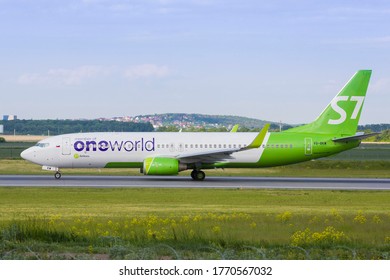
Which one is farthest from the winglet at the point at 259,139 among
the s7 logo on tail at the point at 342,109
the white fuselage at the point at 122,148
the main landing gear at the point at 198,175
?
the s7 logo on tail at the point at 342,109

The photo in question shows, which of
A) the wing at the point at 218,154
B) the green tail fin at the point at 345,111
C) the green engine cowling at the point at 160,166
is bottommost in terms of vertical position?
the green engine cowling at the point at 160,166

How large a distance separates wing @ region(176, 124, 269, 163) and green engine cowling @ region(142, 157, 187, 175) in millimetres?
1284

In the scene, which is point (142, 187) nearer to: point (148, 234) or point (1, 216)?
point (1, 216)

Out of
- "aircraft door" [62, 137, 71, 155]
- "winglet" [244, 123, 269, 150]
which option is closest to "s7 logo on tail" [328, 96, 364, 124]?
"winglet" [244, 123, 269, 150]

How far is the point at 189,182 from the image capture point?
49.2 metres

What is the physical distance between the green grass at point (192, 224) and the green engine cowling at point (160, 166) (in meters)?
6.08

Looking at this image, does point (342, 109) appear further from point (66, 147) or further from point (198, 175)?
point (66, 147)

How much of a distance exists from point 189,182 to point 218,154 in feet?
9.21

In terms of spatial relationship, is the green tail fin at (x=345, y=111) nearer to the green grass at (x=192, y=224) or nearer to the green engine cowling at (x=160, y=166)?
the green engine cowling at (x=160, y=166)

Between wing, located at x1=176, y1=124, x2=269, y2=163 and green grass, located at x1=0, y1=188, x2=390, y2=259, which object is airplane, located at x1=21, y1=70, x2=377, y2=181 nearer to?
wing, located at x1=176, y1=124, x2=269, y2=163

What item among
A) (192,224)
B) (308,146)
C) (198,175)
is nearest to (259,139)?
(308,146)

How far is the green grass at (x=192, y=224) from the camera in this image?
18828 millimetres

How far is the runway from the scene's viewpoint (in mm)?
45406

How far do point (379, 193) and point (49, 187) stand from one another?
757 inches
